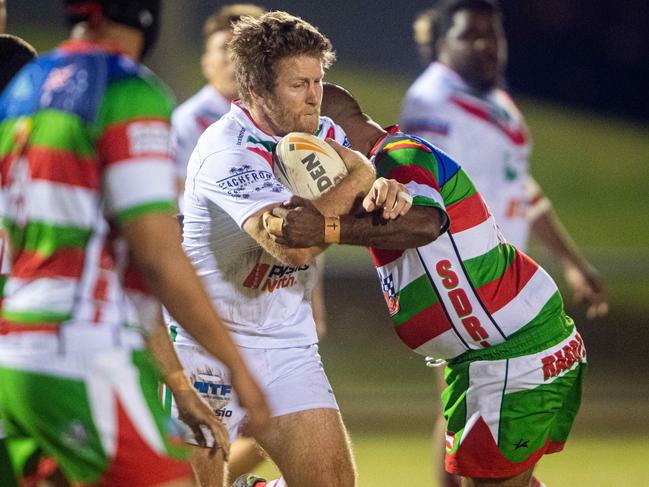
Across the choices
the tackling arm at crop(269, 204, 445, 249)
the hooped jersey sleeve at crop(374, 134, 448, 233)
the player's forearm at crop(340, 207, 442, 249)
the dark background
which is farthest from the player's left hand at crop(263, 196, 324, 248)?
the dark background

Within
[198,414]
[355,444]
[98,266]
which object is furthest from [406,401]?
[98,266]

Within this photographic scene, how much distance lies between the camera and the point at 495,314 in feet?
15.2

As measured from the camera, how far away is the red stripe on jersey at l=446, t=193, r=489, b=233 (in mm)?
4586

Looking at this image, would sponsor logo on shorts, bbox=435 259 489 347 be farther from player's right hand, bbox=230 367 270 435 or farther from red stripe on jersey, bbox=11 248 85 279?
red stripe on jersey, bbox=11 248 85 279

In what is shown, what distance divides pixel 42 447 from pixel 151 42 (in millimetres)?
1069

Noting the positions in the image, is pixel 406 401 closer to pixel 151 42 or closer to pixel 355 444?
pixel 355 444

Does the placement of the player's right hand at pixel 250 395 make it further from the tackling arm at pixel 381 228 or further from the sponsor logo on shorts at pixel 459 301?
the sponsor logo on shorts at pixel 459 301

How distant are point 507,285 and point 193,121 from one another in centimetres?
307

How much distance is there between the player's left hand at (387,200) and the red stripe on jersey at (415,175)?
0.75 ft

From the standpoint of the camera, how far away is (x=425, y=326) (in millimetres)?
4680

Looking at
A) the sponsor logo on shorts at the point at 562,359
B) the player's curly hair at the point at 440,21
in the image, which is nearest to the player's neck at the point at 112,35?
the sponsor logo on shorts at the point at 562,359

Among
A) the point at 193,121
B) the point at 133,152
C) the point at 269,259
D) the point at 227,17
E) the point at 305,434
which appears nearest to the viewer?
the point at 133,152

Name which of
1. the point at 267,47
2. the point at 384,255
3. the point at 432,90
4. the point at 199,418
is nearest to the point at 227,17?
the point at 432,90

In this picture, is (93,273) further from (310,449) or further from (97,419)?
(310,449)
